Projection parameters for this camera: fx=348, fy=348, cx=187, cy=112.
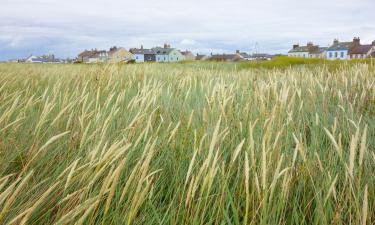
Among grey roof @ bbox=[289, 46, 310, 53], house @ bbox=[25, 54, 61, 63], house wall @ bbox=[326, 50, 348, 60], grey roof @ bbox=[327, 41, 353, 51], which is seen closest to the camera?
grey roof @ bbox=[327, 41, 353, 51]

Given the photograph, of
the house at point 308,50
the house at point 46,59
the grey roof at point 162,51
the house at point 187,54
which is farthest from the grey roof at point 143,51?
the house at point 308,50

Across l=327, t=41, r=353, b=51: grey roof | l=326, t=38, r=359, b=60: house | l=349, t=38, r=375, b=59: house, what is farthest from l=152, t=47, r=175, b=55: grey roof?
l=349, t=38, r=375, b=59: house

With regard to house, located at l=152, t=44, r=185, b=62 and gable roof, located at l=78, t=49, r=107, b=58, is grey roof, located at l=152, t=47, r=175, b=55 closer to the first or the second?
house, located at l=152, t=44, r=185, b=62

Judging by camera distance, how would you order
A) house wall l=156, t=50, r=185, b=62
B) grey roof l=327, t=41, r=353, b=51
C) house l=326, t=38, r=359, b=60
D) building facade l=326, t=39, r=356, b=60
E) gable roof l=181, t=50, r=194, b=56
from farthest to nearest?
gable roof l=181, t=50, r=194, b=56 < house wall l=156, t=50, r=185, b=62 < grey roof l=327, t=41, r=353, b=51 < building facade l=326, t=39, r=356, b=60 < house l=326, t=38, r=359, b=60

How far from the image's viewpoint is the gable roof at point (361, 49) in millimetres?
79062

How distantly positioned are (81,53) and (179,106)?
117 m

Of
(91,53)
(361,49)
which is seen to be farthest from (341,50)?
(91,53)

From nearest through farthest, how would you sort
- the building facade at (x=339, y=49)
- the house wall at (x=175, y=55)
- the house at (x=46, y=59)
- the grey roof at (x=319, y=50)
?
the building facade at (x=339, y=49) < the grey roof at (x=319, y=50) < the house at (x=46, y=59) < the house wall at (x=175, y=55)

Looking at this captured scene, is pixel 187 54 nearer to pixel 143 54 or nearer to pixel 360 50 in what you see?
pixel 143 54

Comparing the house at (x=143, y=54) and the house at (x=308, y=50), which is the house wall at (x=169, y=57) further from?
the house at (x=308, y=50)

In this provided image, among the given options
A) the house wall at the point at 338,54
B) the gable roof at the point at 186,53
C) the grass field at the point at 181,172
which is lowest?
the grass field at the point at 181,172

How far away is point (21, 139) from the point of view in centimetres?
194

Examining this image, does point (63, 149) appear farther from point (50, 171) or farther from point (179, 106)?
point (179, 106)

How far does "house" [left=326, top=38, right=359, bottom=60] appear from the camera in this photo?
84.8m
